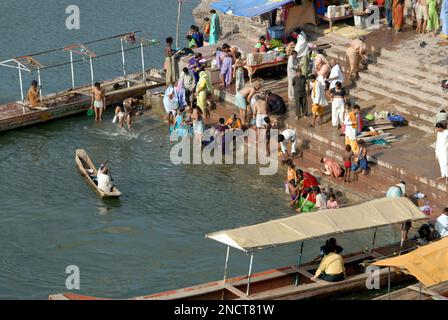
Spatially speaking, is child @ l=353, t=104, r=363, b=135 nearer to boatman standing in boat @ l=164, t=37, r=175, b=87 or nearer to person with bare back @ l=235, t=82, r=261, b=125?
person with bare back @ l=235, t=82, r=261, b=125

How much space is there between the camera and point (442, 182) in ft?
87.8

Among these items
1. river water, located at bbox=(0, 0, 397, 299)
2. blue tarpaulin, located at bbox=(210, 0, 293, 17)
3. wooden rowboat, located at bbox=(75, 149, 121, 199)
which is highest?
blue tarpaulin, located at bbox=(210, 0, 293, 17)

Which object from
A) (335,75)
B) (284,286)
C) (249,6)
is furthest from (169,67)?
(284,286)

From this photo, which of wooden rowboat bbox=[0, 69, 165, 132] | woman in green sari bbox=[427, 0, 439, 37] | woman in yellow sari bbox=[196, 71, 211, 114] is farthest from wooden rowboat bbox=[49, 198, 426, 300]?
wooden rowboat bbox=[0, 69, 165, 132]

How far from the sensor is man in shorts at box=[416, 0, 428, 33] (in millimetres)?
32747

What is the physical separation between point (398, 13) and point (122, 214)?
11.0m

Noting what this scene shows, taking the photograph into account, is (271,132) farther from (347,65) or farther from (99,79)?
(99,79)

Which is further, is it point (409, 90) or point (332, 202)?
point (409, 90)

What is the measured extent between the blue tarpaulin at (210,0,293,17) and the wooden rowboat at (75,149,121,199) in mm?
6368

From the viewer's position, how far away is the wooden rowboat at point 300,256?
22.3 meters

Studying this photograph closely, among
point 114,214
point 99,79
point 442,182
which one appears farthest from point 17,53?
point 442,182

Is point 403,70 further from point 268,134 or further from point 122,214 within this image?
point 122,214

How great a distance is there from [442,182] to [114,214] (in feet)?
24.7

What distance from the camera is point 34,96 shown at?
108 ft
